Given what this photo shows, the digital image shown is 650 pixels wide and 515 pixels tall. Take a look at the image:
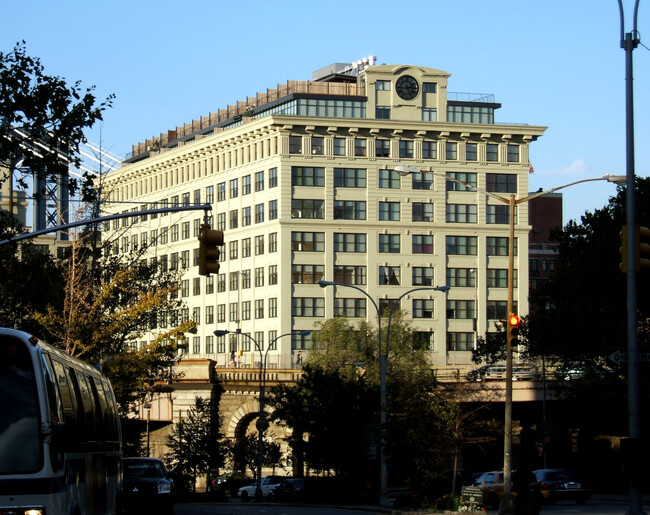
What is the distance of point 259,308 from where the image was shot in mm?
112625

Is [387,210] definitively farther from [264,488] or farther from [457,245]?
[264,488]

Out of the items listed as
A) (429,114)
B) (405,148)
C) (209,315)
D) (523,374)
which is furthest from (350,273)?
(523,374)

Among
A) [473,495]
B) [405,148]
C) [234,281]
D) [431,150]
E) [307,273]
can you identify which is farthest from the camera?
[234,281]

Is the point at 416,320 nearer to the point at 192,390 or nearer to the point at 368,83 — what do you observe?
the point at 368,83

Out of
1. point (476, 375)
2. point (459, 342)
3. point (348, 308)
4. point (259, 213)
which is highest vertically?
point (259, 213)

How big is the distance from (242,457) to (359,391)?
20821 mm

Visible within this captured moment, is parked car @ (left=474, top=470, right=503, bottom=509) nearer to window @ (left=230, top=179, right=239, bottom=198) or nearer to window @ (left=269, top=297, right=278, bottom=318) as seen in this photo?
window @ (left=269, top=297, right=278, bottom=318)

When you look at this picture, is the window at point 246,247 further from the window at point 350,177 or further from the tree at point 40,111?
the tree at point 40,111

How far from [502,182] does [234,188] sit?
2501 centimetres

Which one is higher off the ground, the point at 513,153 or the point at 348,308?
the point at 513,153

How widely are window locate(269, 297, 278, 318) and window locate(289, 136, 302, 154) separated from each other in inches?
521

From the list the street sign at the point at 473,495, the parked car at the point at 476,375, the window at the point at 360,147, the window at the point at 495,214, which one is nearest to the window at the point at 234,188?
the window at the point at 360,147

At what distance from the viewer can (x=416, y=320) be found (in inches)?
4395

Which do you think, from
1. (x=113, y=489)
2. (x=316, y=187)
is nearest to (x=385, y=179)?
(x=316, y=187)
